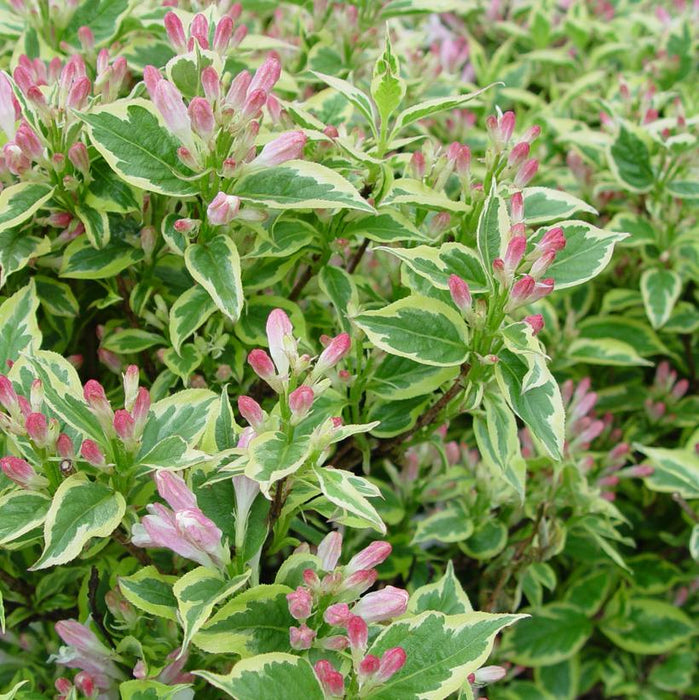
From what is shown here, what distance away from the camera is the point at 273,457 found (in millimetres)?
1012

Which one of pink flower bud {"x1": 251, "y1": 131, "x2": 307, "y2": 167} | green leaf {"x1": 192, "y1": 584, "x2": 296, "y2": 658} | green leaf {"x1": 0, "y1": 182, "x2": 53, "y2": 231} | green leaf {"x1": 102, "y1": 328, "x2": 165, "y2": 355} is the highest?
pink flower bud {"x1": 251, "y1": 131, "x2": 307, "y2": 167}

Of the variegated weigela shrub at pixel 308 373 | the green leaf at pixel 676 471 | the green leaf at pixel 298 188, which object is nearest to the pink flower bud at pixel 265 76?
the variegated weigela shrub at pixel 308 373

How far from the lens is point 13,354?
49.6 inches

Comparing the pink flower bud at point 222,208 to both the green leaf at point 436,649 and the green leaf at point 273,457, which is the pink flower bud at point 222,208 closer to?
the green leaf at point 273,457

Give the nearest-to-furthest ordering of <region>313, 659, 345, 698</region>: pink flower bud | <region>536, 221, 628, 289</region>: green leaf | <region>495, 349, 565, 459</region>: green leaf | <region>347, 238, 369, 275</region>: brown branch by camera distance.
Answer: <region>313, 659, 345, 698</region>: pink flower bud → <region>495, 349, 565, 459</region>: green leaf → <region>536, 221, 628, 289</region>: green leaf → <region>347, 238, 369, 275</region>: brown branch

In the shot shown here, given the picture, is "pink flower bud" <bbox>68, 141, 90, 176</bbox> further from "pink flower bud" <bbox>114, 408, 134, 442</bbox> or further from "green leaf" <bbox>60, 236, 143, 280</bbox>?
"pink flower bud" <bbox>114, 408, 134, 442</bbox>

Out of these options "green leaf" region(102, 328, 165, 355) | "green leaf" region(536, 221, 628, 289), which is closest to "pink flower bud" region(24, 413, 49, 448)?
"green leaf" region(102, 328, 165, 355)

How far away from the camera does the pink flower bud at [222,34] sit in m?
1.30

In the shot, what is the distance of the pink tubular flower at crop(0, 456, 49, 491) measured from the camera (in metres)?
1.04

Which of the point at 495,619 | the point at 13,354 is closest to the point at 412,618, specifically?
the point at 495,619

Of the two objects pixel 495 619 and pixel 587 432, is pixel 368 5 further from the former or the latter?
pixel 495 619

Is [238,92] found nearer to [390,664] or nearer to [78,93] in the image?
[78,93]

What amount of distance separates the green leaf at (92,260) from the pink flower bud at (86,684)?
59 centimetres

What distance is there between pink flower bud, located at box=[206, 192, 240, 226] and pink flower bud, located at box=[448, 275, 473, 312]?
31 cm
